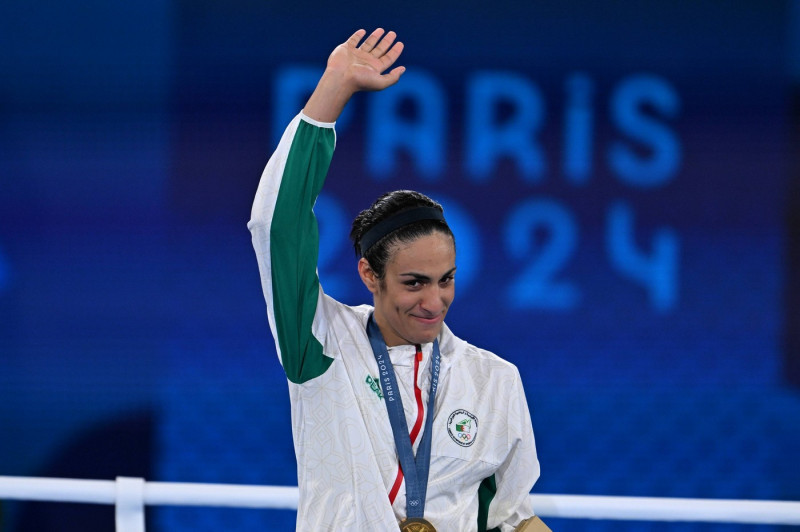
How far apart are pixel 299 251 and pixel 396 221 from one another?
225mm

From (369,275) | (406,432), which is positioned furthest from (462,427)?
(369,275)

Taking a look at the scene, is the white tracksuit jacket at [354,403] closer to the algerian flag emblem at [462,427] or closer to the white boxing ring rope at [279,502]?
the algerian flag emblem at [462,427]

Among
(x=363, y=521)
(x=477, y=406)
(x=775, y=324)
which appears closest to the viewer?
(x=363, y=521)

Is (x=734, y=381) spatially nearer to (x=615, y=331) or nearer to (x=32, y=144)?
(x=615, y=331)

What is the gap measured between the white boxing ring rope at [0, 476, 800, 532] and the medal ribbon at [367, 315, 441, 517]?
0.72 m

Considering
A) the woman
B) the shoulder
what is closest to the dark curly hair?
the woman

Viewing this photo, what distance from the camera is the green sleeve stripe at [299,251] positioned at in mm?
1604

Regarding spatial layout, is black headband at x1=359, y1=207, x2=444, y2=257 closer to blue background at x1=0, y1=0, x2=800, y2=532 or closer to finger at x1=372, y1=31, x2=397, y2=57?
finger at x1=372, y1=31, x2=397, y2=57

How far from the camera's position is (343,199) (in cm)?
373

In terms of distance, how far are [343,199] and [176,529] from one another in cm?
157

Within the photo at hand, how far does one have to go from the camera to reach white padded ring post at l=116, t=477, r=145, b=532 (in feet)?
8.10

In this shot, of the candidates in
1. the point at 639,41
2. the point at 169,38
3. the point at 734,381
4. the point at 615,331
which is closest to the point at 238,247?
the point at 169,38

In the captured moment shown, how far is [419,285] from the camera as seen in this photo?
1.75 metres

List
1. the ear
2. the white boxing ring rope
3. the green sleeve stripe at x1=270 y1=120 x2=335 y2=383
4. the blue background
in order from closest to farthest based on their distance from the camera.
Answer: the green sleeve stripe at x1=270 y1=120 x2=335 y2=383, the ear, the white boxing ring rope, the blue background
